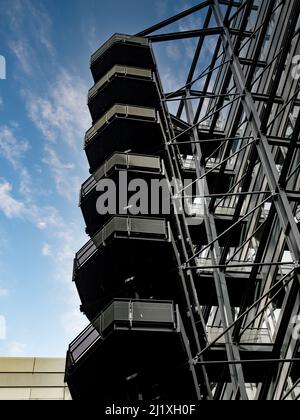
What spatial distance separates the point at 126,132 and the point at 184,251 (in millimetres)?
6068

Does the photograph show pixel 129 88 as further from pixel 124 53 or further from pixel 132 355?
pixel 132 355

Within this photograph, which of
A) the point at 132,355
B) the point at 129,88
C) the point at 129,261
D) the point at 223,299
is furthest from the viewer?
the point at 129,88

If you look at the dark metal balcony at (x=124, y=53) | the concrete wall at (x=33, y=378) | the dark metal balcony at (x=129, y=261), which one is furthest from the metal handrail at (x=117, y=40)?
the concrete wall at (x=33, y=378)

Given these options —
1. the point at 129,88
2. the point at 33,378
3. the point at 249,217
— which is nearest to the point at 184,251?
the point at 249,217

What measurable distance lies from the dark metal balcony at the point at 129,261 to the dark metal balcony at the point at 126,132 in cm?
543

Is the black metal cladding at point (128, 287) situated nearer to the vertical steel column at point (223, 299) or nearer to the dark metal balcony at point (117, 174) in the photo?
the dark metal balcony at point (117, 174)

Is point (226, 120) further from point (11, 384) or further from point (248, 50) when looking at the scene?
point (11, 384)

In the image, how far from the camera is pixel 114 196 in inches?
647

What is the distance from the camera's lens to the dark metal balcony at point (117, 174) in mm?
16688

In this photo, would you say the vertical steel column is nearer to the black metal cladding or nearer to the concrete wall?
the black metal cladding

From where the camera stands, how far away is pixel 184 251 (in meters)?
15.9

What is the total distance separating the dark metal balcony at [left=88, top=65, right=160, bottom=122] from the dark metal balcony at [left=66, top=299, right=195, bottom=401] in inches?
446

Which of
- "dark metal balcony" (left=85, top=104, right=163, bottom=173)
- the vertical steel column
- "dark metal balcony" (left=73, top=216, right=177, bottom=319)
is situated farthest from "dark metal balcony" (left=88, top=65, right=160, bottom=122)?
"dark metal balcony" (left=73, top=216, right=177, bottom=319)
